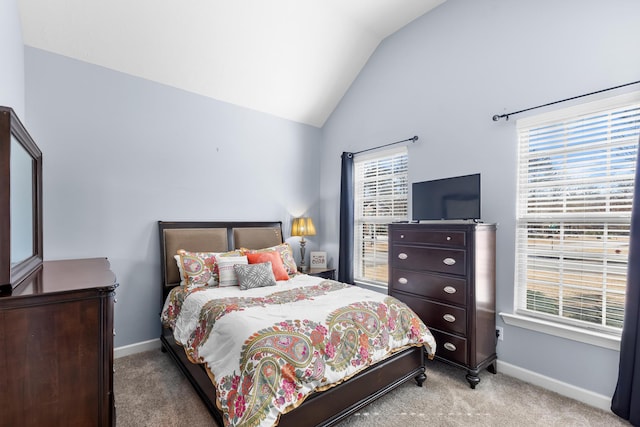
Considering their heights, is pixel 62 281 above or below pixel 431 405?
above

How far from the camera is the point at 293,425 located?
1.65 metres

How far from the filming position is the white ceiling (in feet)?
8.48

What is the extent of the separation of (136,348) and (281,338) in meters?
2.21

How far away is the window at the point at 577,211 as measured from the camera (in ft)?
7.00

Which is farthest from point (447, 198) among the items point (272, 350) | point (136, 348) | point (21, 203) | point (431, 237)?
point (136, 348)

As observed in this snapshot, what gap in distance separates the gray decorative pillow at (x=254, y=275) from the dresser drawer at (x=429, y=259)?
123cm

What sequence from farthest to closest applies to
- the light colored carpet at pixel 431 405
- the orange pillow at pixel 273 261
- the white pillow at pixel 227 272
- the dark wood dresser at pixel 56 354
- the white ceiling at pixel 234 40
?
the orange pillow at pixel 273 261
the white pillow at pixel 227 272
the white ceiling at pixel 234 40
the light colored carpet at pixel 431 405
the dark wood dresser at pixel 56 354

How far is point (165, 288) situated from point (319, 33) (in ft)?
10.8

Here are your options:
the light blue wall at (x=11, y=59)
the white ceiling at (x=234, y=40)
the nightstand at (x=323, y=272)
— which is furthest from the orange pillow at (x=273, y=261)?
the light blue wall at (x=11, y=59)

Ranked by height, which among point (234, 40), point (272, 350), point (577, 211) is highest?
point (234, 40)

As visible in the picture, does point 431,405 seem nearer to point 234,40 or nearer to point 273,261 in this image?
point 273,261

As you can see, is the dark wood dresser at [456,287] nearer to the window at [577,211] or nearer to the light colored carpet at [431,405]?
the light colored carpet at [431,405]

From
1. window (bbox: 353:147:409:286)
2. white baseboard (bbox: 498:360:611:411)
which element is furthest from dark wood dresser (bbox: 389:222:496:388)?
window (bbox: 353:147:409:286)

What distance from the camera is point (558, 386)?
2.33m
